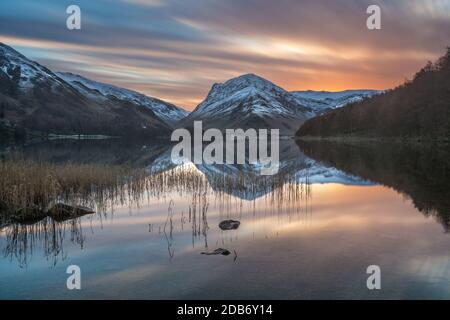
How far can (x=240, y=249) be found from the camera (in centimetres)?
1532

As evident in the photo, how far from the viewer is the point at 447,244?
15.8 m

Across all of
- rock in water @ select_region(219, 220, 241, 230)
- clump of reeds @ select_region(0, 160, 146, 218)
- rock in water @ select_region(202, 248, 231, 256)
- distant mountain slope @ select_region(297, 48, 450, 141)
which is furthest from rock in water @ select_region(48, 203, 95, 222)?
distant mountain slope @ select_region(297, 48, 450, 141)

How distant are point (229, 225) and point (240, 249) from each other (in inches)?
141

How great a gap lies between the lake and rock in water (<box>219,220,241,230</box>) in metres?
0.29

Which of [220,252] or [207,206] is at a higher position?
[207,206]

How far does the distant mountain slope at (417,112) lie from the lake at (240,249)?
86.0 metres

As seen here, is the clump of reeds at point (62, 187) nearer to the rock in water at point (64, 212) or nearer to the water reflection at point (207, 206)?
the water reflection at point (207, 206)

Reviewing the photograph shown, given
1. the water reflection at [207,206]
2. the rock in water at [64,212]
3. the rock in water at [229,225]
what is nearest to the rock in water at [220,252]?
the water reflection at [207,206]

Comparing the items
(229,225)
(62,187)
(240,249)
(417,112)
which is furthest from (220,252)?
(417,112)

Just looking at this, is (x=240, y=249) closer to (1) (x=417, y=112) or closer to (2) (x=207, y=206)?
(2) (x=207, y=206)

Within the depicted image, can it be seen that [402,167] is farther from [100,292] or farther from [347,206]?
[100,292]
